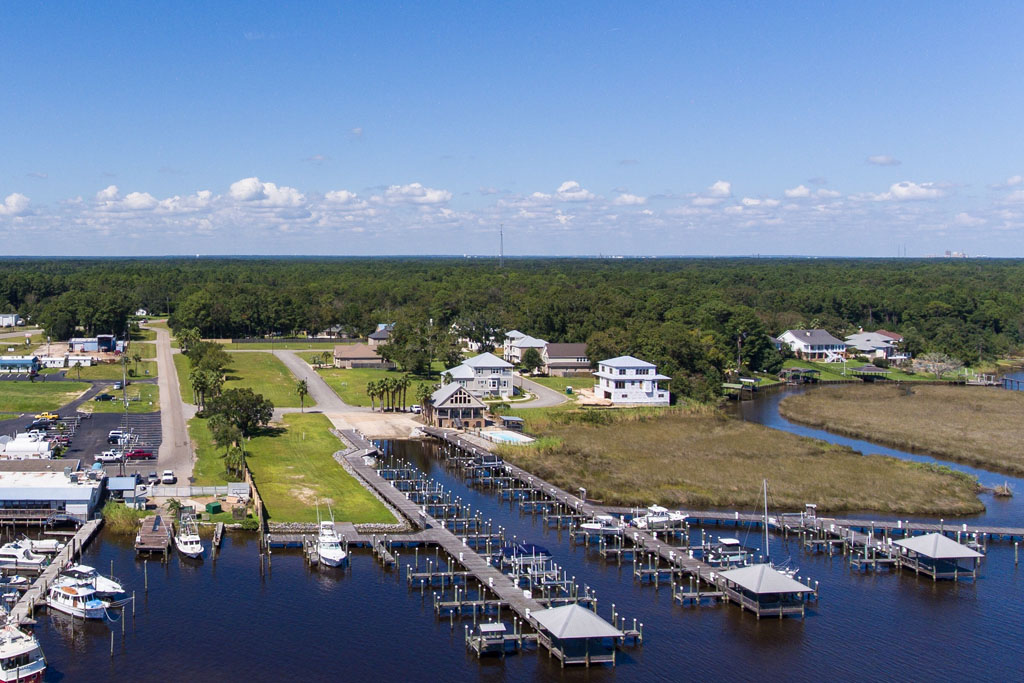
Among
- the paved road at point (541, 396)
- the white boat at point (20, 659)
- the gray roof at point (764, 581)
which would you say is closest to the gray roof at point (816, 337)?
the paved road at point (541, 396)

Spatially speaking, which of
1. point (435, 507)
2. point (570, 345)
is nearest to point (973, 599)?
point (435, 507)

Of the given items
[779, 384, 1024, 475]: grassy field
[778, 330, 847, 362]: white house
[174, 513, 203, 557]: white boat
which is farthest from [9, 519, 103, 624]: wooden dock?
[778, 330, 847, 362]: white house

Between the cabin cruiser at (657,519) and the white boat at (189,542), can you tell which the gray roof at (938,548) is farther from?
the white boat at (189,542)

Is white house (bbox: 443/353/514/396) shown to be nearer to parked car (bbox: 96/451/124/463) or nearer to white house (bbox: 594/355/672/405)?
white house (bbox: 594/355/672/405)

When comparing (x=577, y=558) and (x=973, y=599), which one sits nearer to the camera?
(x=973, y=599)

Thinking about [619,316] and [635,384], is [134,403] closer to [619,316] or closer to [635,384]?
[635,384]

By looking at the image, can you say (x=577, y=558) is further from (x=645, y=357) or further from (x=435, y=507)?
(x=645, y=357)
